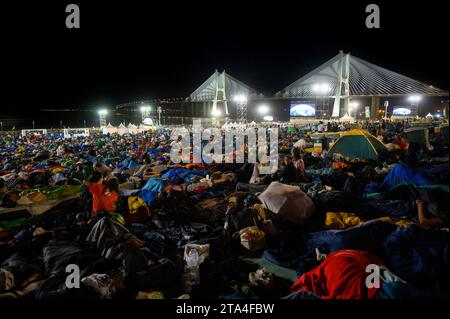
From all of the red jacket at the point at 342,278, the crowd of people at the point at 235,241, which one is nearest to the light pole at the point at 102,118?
the crowd of people at the point at 235,241

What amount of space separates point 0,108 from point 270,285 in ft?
255

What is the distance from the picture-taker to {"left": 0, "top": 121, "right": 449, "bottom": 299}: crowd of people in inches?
98.8

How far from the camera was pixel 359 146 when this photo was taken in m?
8.39

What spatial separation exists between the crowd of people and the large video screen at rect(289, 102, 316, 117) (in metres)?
40.6

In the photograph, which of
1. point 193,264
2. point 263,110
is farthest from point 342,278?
point 263,110

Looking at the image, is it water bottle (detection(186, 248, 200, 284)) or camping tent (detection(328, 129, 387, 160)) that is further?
camping tent (detection(328, 129, 387, 160))

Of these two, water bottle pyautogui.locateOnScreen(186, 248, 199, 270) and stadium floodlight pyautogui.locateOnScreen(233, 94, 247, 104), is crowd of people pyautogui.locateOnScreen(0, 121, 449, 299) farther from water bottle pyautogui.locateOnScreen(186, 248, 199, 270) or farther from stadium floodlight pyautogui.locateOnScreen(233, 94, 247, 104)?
stadium floodlight pyautogui.locateOnScreen(233, 94, 247, 104)

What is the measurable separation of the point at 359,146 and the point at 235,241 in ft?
20.7

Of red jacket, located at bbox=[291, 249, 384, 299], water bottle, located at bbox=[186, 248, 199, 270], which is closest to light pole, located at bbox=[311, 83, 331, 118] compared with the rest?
red jacket, located at bbox=[291, 249, 384, 299]

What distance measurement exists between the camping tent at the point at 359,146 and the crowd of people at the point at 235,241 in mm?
2313

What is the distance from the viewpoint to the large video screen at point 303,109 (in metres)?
44.6

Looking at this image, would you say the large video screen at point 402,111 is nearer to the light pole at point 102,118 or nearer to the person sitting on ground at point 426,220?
the light pole at point 102,118

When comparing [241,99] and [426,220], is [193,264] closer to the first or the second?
[426,220]
